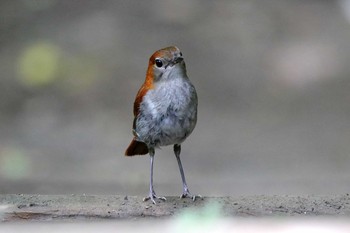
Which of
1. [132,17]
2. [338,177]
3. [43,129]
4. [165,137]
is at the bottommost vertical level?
[165,137]

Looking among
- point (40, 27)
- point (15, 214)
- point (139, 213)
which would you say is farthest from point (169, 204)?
point (40, 27)

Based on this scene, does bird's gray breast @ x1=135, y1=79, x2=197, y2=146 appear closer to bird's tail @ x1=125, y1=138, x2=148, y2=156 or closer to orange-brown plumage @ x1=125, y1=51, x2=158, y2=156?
orange-brown plumage @ x1=125, y1=51, x2=158, y2=156

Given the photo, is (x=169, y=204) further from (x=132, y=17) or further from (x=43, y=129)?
(x=132, y=17)

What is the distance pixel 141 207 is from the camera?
3582 millimetres

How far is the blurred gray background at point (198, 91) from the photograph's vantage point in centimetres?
623

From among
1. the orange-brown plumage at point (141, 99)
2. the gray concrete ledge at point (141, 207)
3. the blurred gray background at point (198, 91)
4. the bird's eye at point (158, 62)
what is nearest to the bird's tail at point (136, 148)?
the orange-brown plumage at point (141, 99)

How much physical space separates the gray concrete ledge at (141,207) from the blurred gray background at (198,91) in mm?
2073

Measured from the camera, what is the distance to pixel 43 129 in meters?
7.25

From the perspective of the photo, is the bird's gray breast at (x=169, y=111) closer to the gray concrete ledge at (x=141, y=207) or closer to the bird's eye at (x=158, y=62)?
the bird's eye at (x=158, y=62)

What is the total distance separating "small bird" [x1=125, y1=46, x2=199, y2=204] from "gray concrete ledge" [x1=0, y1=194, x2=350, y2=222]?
121mm

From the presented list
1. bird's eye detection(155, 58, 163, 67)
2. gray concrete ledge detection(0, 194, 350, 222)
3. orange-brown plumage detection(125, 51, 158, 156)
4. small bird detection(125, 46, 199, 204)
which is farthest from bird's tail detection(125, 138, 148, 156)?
bird's eye detection(155, 58, 163, 67)

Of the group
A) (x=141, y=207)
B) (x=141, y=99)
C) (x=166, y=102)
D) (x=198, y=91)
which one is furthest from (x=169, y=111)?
(x=198, y=91)

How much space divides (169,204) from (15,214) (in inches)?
25.9

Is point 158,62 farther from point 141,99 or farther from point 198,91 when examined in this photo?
point 198,91
